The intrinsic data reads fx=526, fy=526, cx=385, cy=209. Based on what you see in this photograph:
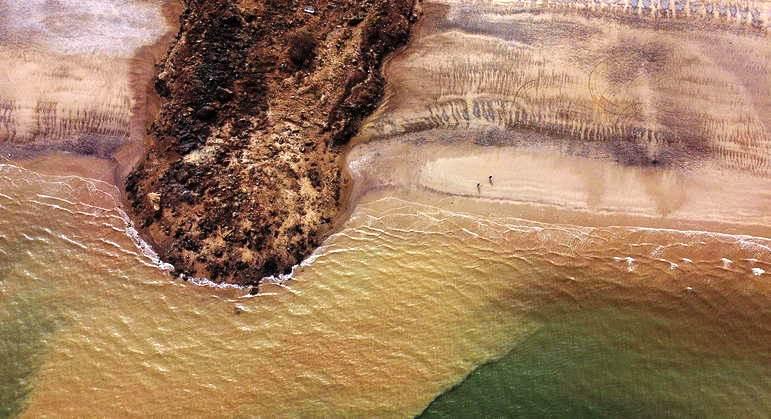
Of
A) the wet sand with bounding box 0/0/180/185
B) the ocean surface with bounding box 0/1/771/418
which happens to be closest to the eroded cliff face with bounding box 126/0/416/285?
the ocean surface with bounding box 0/1/771/418

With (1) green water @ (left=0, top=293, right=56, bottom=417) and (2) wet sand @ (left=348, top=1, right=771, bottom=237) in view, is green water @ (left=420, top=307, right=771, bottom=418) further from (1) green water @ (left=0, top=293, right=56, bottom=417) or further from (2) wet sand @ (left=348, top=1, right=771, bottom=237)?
(1) green water @ (left=0, top=293, right=56, bottom=417)

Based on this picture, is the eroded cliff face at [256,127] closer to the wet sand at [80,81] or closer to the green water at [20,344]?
the wet sand at [80,81]

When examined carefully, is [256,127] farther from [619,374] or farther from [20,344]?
[619,374]

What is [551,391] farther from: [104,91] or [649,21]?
[104,91]

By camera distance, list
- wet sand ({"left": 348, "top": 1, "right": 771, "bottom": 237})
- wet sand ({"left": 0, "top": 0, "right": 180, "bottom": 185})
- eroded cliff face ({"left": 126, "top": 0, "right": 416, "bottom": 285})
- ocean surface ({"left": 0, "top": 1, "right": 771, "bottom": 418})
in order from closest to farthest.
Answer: ocean surface ({"left": 0, "top": 1, "right": 771, "bottom": 418}) → eroded cliff face ({"left": 126, "top": 0, "right": 416, "bottom": 285}) → wet sand ({"left": 348, "top": 1, "right": 771, "bottom": 237}) → wet sand ({"left": 0, "top": 0, "right": 180, "bottom": 185})

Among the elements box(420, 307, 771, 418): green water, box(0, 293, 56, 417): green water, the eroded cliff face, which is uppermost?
the eroded cliff face

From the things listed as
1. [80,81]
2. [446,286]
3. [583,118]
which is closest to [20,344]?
[80,81]

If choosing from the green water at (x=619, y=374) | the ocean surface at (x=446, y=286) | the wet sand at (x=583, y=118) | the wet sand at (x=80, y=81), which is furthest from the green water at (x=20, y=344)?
the green water at (x=619, y=374)
